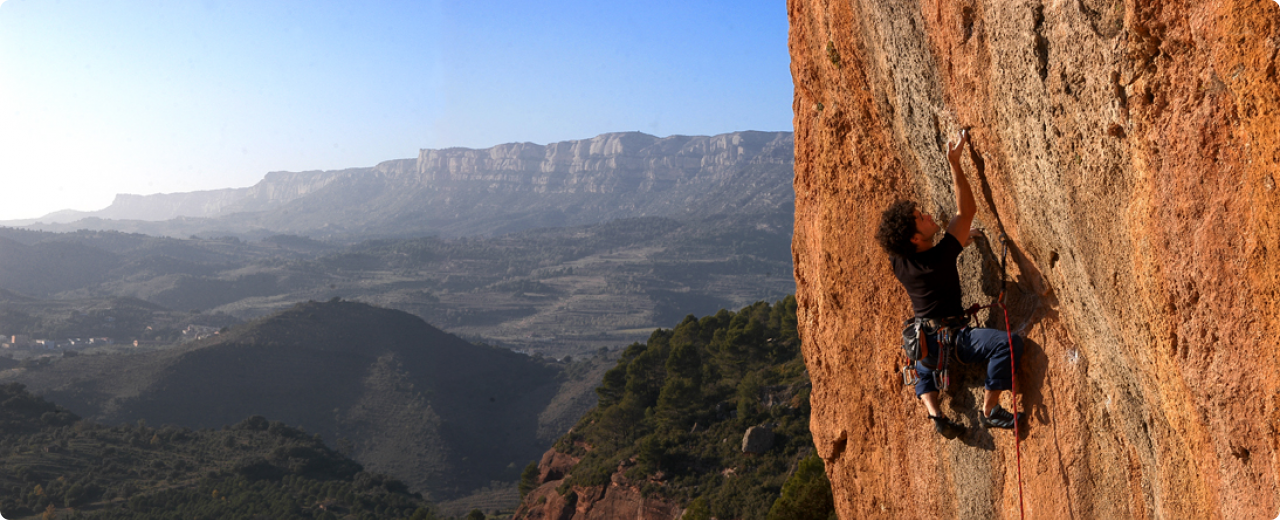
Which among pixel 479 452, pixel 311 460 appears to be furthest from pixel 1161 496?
pixel 479 452

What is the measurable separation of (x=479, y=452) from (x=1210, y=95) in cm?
7998

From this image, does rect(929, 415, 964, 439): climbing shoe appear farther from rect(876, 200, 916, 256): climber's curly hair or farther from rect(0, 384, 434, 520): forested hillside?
rect(0, 384, 434, 520): forested hillside

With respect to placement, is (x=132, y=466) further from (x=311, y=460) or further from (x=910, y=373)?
(x=910, y=373)

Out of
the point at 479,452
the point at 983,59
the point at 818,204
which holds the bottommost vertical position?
the point at 479,452

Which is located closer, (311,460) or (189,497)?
(189,497)

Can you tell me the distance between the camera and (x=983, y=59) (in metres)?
4.73

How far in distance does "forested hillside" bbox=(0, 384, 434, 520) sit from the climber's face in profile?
149 feet

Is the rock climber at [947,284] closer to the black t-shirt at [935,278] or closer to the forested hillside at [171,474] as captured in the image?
the black t-shirt at [935,278]

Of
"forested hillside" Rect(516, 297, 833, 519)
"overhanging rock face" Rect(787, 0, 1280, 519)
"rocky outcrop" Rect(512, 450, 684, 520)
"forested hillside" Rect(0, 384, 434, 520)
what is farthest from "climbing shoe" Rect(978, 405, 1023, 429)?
"forested hillside" Rect(0, 384, 434, 520)

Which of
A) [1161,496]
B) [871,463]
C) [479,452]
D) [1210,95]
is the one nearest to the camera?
[1210,95]

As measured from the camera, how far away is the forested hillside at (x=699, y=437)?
29.4 metres

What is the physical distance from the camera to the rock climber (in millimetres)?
5422

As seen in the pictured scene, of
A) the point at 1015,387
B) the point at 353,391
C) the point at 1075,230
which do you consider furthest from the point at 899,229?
the point at 353,391

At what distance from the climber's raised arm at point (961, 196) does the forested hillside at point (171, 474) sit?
4561 cm
